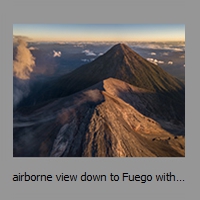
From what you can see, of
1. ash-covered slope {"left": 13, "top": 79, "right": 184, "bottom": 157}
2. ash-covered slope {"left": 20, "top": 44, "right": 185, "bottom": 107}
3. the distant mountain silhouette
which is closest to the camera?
ash-covered slope {"left": 13, "top": 79, "right": 184, "bottom": 157}

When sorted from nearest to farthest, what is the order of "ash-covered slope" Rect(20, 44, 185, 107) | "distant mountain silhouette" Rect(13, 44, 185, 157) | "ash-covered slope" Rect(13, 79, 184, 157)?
"ash-covered slope" Rect(13, 79, 184, 157) < "distant mountain silhouette" Rect(13, 44, 185, 157) < "ash-covered slope" Rect(20, 44, 185, 107)

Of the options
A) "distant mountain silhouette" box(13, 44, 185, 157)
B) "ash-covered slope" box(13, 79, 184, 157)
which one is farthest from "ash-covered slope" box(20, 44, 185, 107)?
"ash-covered slope" box(13, 79, 184, 157)

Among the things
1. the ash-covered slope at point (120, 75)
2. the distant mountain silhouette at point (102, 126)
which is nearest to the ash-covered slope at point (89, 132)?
the distant mountain silhouette at point (102, 126)

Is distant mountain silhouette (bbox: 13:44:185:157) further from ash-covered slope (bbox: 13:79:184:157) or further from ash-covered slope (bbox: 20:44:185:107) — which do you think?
ash-covered slope (bbox: 20:44:185:107)

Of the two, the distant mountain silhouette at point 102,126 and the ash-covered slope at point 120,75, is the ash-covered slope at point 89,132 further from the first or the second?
the ash-covered slope at point 120,75

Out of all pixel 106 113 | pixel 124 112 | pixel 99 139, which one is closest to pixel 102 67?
pixel 124 112

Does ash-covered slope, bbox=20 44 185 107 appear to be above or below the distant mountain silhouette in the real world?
above
